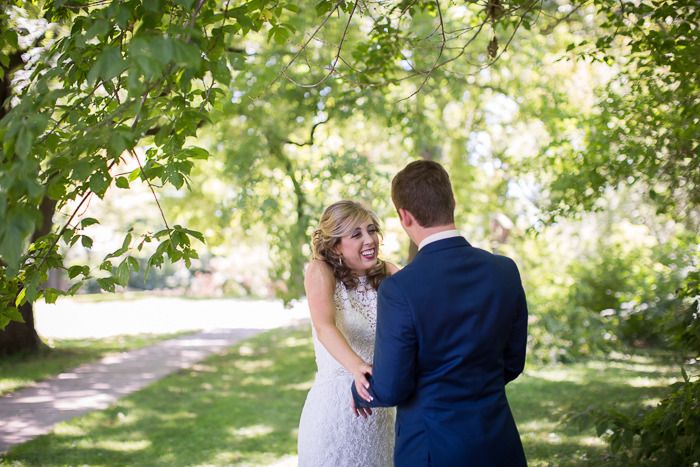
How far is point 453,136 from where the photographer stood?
517 inches

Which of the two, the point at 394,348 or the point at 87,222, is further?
the point at 87,222

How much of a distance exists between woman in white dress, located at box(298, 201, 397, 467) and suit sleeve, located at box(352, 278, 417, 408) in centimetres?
99

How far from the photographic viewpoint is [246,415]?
372 inches

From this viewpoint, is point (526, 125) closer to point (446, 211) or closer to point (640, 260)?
point (640, 260)

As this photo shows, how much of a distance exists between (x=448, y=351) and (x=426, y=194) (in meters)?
0.58

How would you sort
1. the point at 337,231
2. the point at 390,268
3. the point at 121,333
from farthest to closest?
the point at 121,333, the point at 390,268, the point at 337,231

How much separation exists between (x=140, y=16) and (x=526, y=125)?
452 inches

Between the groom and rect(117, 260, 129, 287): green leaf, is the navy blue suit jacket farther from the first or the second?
rect(117, 260, 129, 287): green leaf

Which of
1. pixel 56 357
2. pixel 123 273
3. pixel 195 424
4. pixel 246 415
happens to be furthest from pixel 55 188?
pixel 56 357

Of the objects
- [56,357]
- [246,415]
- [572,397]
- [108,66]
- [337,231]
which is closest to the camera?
[108,66]

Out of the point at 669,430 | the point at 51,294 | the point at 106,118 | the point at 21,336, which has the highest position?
the point at 106,118

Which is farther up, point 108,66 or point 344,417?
point 108,66

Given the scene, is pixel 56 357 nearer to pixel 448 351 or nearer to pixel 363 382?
pixel 363 382

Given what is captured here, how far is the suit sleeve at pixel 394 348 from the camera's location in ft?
8.62
